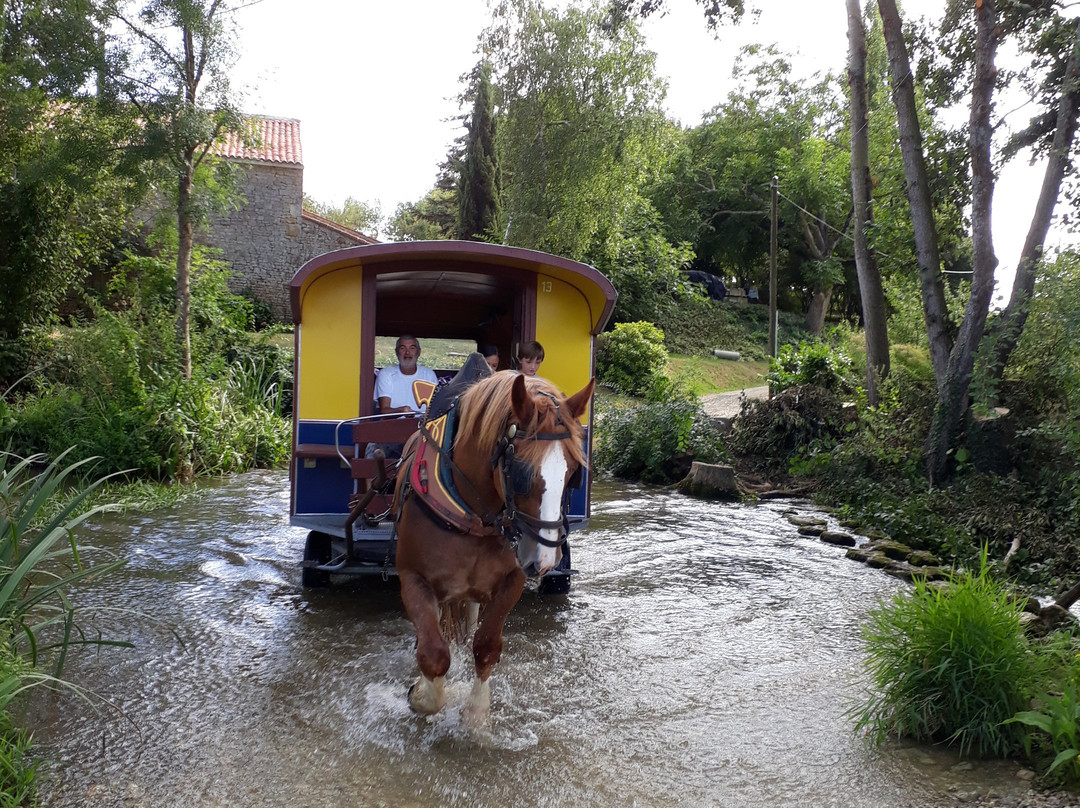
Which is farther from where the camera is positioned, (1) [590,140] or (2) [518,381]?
(1) [590,140]

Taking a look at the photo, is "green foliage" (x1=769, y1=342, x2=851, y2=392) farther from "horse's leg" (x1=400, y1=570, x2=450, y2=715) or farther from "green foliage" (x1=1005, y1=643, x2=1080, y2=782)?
"horse's leg" (x1=400, y1=570, x2=450, y2=715)

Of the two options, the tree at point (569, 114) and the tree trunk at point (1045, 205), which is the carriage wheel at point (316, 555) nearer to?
the tree trunk at point (1045, 205)

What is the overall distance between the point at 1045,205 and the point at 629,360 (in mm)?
13294

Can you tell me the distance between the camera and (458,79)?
3791 cm

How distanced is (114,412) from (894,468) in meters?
9.71

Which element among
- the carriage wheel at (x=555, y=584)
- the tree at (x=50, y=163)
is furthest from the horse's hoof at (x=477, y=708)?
the tree at (x=50, y=163)

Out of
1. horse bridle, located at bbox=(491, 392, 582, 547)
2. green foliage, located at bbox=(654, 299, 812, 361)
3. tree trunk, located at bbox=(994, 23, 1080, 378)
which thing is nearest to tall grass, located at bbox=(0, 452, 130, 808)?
horse bridle, located at bbox=(491, 392, 582, 547)

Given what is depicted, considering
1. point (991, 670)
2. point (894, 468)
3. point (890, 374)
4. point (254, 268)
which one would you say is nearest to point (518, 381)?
point (991, 670)

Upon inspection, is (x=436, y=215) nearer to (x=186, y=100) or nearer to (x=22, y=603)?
(x=186, y=100)

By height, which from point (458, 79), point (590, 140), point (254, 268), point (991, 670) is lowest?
point (991, 670)

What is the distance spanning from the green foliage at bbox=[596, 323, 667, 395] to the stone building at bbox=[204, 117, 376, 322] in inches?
282

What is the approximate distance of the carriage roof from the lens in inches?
222

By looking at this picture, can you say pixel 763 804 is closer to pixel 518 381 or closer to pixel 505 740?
pixel 505 740

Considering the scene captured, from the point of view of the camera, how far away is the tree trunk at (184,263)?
11836 mm
